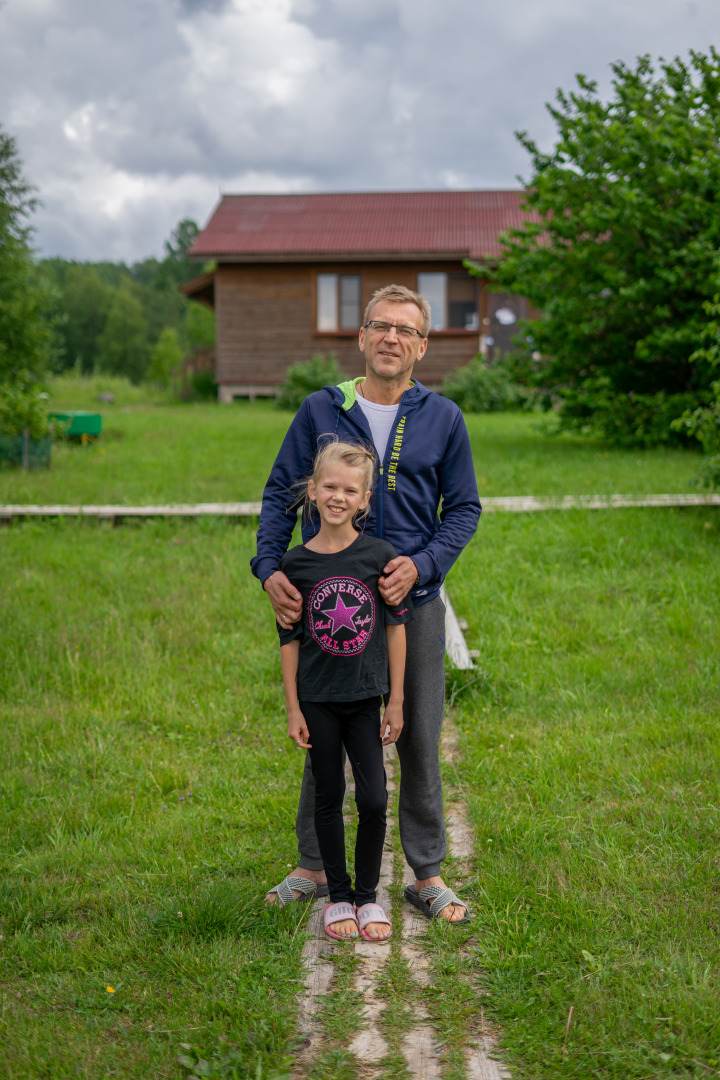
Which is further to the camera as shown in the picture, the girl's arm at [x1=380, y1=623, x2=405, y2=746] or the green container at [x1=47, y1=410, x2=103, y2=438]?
the green container at [x1=47, y1=410, x2=103, y2=438]

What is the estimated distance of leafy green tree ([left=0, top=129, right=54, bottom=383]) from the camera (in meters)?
19.2

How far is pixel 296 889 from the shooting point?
3.55m

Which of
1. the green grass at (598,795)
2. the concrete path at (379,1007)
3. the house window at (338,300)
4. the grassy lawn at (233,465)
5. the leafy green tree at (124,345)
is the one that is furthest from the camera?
the leafy green tree at (124,345)

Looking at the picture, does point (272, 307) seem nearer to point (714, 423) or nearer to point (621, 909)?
point (714, 423)

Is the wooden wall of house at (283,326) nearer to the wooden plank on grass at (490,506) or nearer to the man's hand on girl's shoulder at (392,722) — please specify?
the wooden plank on grass at (490,506)

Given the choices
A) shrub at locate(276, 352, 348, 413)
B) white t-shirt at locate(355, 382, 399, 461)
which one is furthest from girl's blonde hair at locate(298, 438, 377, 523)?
shrub at locate(276, 352, 348, 413)

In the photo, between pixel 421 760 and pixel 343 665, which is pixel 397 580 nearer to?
pixel 343 665

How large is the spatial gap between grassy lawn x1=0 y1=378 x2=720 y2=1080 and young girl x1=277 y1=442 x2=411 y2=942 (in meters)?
0.31

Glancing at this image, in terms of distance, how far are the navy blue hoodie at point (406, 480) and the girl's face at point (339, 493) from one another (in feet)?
0.69

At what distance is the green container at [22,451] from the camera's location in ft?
41.1

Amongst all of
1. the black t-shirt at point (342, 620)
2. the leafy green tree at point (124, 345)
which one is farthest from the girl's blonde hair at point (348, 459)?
the leafy green tree at point (124, 345)

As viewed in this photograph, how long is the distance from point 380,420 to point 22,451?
10.3 meters

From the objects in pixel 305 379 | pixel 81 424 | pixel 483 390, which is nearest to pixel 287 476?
pixel 81 424

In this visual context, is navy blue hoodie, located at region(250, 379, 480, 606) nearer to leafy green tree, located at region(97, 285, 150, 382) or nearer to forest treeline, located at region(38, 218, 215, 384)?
forest treeline, located at region(38, 218, 215, 384)
